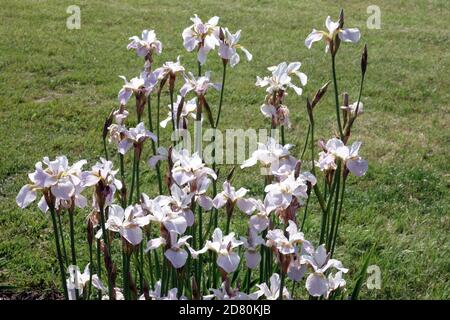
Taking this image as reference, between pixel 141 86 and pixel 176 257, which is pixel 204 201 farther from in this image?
pixel 141 86

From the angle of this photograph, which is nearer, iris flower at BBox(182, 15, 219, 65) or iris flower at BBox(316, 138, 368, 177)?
iris flower at BBox(316, 138, 368, 177)

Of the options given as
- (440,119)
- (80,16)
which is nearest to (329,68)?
(440,119)

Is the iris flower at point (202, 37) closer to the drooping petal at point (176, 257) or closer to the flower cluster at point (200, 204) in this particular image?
the flower cluster at point (200, 204)

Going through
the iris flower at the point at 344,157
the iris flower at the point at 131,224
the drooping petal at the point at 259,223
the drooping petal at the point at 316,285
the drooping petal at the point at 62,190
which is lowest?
the drooping petal at the point at 316,285

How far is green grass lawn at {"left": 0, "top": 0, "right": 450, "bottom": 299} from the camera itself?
371 cm

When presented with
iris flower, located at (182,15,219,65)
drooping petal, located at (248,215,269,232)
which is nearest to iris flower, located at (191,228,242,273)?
drooping petal, located at (248,215,269,232)

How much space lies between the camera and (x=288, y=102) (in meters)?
6.13

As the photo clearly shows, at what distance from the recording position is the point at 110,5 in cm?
930

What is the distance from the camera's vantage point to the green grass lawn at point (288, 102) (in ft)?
12.2
